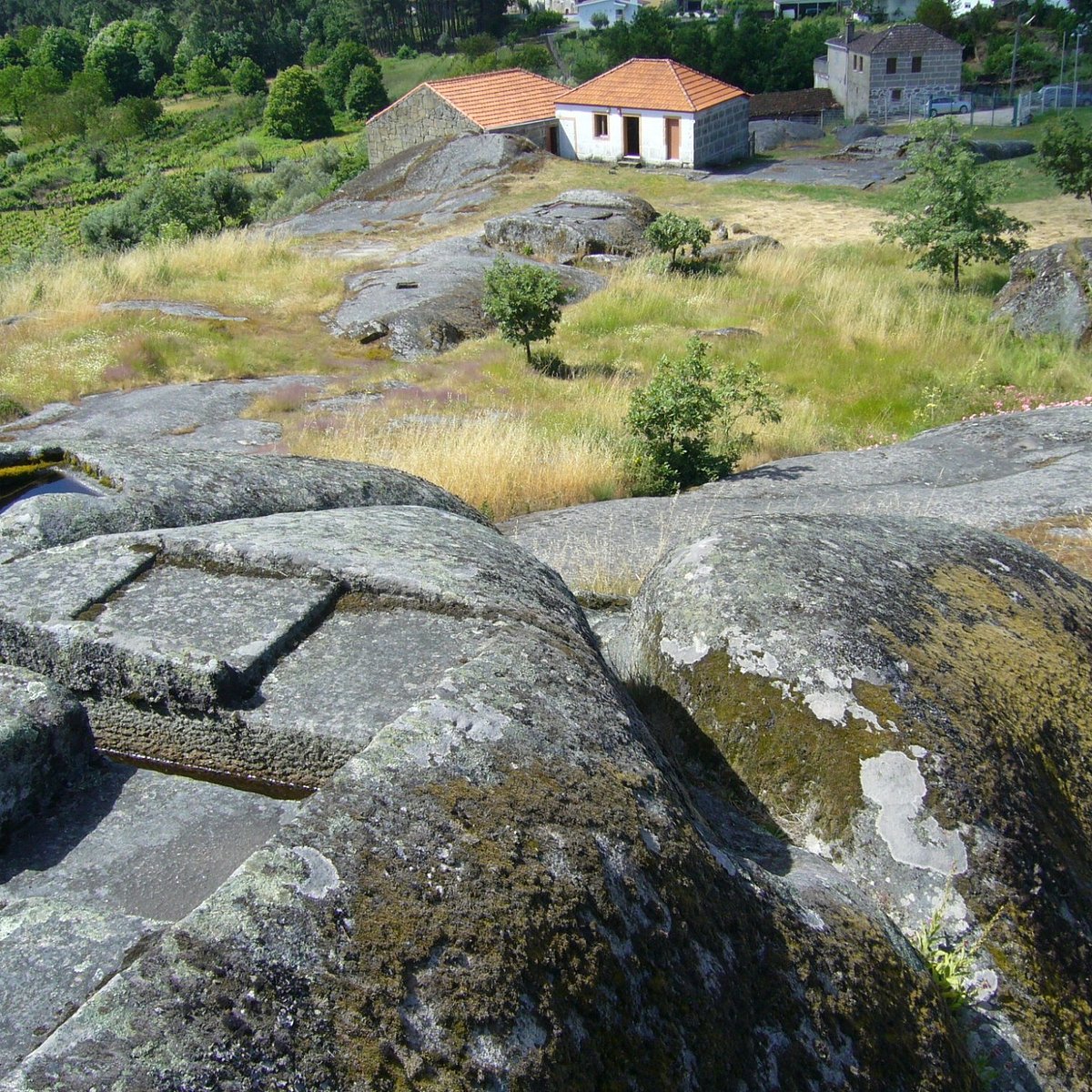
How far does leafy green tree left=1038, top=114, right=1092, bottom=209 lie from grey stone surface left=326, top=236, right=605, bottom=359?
15799 mm

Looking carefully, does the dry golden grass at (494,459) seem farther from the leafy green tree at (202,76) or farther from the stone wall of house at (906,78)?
the leafy green tree at (202,76)

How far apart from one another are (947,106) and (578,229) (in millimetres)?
41435

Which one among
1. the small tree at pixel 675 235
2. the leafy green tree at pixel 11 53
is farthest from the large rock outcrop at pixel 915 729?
the leafy green tree at pixel 11 53

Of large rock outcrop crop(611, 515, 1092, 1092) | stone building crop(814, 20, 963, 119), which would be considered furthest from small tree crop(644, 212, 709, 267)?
stone building crop(814, 20, 963, 119)

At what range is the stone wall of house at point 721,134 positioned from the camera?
129 feet

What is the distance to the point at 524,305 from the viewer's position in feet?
53.1

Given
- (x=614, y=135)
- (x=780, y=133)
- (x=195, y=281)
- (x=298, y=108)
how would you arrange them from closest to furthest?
1. (x=195, y=281)
2. (x=614, y=135)
3. (x=780, y=133)
4. (x=298, y=108)

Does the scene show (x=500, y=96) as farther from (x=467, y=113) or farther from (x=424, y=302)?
(x=424, y=302)

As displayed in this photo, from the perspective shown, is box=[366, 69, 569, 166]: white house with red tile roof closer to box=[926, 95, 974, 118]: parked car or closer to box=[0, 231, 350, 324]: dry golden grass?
box=[0, 231, 350, 324]: dry golden grass

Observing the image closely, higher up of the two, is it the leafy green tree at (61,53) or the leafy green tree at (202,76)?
the leafy green tree at (61,53)

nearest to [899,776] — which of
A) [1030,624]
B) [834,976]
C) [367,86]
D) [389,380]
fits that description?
[834,976]

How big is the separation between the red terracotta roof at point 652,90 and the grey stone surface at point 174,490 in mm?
37465

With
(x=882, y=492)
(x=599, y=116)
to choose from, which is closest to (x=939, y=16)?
(x=599, y=116)

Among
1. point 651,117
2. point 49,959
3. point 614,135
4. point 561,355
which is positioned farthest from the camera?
point 614,135
